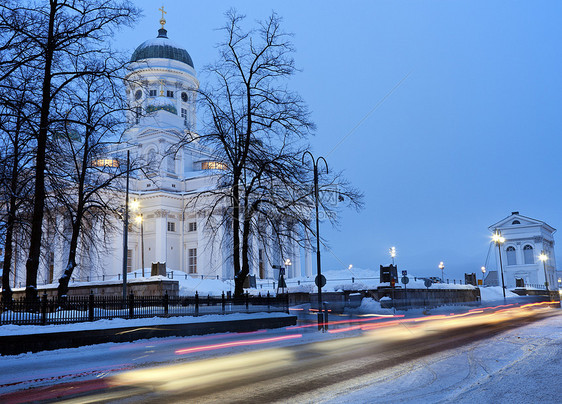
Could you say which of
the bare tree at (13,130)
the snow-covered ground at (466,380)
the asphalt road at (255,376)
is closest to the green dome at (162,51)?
the bare tree at (13,130)

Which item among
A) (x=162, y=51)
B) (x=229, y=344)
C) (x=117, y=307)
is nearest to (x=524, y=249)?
(x=162, y=51)

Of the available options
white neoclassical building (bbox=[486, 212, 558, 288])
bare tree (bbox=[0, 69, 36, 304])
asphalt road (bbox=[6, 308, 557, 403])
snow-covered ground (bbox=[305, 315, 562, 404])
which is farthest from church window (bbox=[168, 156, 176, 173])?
snow-covered ground (bbox=[305, 315, 562, 404])

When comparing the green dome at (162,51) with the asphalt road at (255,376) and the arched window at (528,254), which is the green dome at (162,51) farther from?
the asphalt road at (255,376)

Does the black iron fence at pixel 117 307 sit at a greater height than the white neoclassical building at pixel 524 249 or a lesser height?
lesser

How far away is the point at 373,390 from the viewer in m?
8.93

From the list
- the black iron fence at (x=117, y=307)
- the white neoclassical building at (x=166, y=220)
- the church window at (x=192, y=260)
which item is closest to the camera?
the black iron fence at (x=117, y=307)

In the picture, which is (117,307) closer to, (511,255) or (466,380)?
(466,380)

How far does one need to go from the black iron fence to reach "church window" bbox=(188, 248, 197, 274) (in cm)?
4323

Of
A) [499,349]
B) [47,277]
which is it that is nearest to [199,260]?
[47,277]

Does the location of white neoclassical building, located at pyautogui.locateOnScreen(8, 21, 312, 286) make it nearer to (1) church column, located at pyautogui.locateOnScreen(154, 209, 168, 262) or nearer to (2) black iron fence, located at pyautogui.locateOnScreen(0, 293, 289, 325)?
(1) church column, located at pyautogui.locateOnScreen(154, 209, 168, 262)

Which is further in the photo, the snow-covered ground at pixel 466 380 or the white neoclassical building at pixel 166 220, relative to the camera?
the white neoclassical building at pixel 166 220

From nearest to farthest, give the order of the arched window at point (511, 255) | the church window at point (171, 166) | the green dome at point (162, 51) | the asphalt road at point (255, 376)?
the asphalt road at point (255, 376)
the church window at point (171, 166)
the green dome at point (162, 51)
the arched window at point (511, 255)

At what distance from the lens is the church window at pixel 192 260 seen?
71.1 meters

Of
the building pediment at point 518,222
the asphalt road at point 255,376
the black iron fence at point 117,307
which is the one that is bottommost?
the asphalt road at point 255,376
